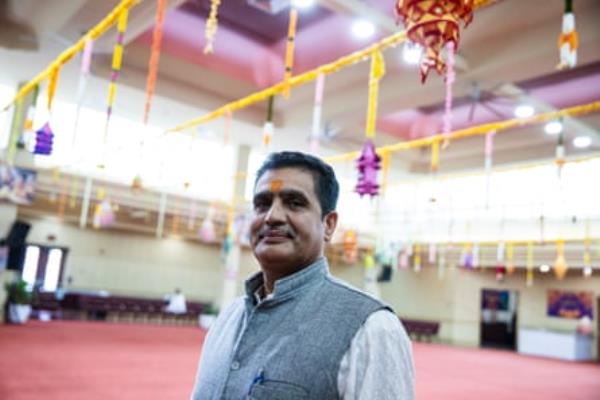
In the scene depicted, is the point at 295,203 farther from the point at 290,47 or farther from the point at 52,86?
the point at 52,86

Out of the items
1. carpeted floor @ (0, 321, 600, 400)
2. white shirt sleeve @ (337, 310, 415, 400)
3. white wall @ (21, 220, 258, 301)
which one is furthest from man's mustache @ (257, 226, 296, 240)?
white wall @ (21, 220, 258, 301)

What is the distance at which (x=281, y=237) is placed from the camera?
138cm

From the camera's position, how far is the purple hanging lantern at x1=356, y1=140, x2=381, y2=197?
5.15m

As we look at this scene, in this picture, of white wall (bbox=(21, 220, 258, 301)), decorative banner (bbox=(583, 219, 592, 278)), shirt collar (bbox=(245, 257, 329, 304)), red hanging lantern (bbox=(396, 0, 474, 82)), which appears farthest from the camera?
white wall (bbox=(21, 220, 258, 301))

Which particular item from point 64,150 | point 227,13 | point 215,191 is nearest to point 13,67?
point 64,150

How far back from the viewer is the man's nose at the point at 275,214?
138 centimetres

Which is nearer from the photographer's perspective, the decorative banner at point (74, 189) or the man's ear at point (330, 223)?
the man's ear at point (330, 223)

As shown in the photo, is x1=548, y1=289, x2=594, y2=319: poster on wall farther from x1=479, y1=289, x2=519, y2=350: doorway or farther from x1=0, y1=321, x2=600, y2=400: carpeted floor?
x1=0, y1=321, x2=600, y2=400: carpeted floor

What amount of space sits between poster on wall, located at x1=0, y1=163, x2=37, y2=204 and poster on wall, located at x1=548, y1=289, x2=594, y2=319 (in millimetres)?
15719

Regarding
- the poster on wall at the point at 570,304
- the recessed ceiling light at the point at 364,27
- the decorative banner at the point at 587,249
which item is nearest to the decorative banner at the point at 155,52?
the recessed ceiling light at the point at 364,27

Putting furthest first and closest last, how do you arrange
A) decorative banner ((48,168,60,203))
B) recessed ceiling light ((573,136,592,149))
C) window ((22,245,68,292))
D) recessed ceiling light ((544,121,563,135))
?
1. window ((22,245,68,292))
2. decorative banner ((48,168,60,203))
3. recessed ceiling light ((573,136,592,149))
4. recessed ceiling light ((544,121,563,135))

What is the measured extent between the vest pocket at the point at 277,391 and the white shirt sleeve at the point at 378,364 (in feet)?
0.29

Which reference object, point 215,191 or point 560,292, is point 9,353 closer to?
point 215,191

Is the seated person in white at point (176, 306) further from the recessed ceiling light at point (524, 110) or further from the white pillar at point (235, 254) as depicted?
the recessed ceiling light at point (524, 110)
